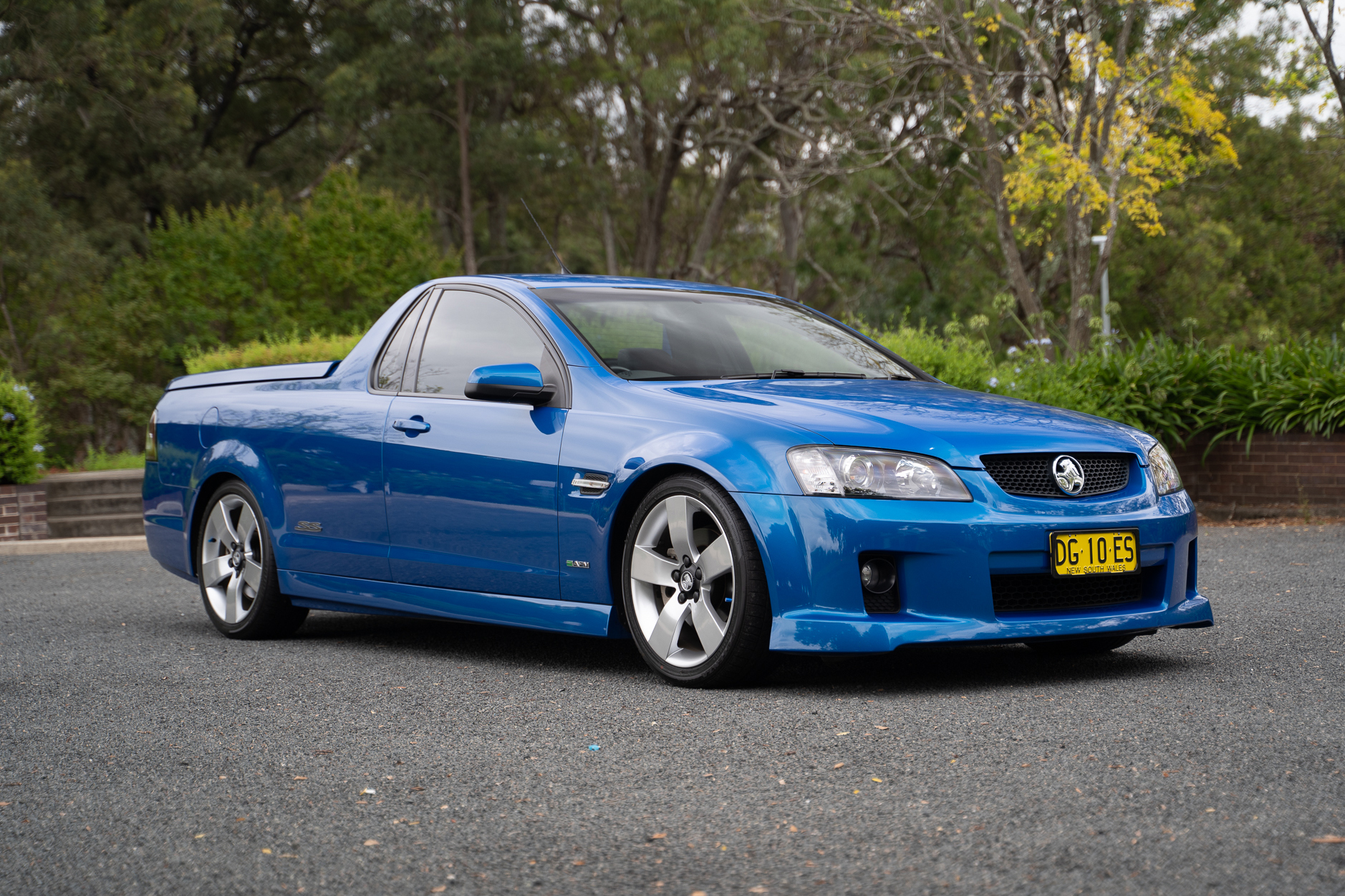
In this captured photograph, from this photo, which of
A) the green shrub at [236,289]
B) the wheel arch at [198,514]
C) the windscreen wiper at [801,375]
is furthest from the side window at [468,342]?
the green shrub at [236,289]

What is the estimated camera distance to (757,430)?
4.85 meters

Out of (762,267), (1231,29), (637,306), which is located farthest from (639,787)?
(762,267)

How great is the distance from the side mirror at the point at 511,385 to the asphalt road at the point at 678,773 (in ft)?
3.59

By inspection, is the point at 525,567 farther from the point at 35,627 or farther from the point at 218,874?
the point at 35,627

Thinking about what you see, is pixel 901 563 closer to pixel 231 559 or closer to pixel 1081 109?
pixel 231 559

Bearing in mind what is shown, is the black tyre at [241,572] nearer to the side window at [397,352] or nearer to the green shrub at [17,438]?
the side window at [397,352]

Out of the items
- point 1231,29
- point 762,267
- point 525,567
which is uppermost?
point 1231,29

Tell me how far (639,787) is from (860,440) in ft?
5.12

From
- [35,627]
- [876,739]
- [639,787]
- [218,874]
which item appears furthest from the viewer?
[35,627]

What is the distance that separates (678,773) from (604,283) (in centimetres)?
302

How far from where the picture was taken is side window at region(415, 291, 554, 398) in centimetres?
597

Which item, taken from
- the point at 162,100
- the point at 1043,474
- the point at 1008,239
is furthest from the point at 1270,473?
the point at 162,100

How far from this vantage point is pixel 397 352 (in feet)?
21.3

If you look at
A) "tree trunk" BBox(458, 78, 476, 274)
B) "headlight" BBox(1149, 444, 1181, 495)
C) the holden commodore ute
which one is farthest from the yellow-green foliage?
"tree trunk" BBox(458, 78, 476, 274)
